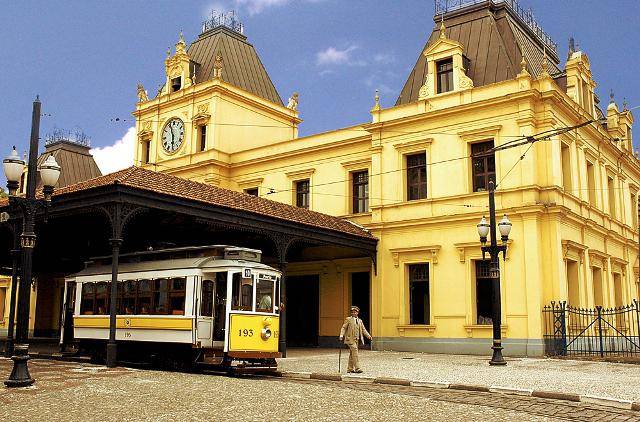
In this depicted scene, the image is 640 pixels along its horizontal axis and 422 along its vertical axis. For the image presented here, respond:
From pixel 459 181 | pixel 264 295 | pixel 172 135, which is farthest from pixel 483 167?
pixel 172 135

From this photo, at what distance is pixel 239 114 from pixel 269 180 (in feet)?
14.3

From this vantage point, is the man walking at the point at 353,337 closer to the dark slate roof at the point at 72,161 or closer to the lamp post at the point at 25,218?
the lamp post at the point at 25,218

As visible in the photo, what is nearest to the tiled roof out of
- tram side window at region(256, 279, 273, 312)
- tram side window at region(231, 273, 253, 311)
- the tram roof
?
the tram roof

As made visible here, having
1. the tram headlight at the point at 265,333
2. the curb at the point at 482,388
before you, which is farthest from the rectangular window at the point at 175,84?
the curb at the point at 482,388

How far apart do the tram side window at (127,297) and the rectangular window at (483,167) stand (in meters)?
12.9

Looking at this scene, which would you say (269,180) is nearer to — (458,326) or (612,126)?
(458,326)

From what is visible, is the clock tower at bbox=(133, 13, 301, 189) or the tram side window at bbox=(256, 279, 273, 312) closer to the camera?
the tram side window at bbox=(256, 279, 273, 312)

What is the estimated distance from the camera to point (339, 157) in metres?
28.2

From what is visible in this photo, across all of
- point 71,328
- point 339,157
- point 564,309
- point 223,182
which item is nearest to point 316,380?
point 71,328

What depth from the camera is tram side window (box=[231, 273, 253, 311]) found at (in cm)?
1540

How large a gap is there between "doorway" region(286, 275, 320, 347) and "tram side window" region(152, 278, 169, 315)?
12692 mm

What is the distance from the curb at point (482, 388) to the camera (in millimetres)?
10961

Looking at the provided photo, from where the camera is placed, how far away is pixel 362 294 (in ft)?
90.4

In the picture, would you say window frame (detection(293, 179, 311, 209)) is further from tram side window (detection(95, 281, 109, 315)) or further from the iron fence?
tram side window (detection(95, 281, 109, 315))
